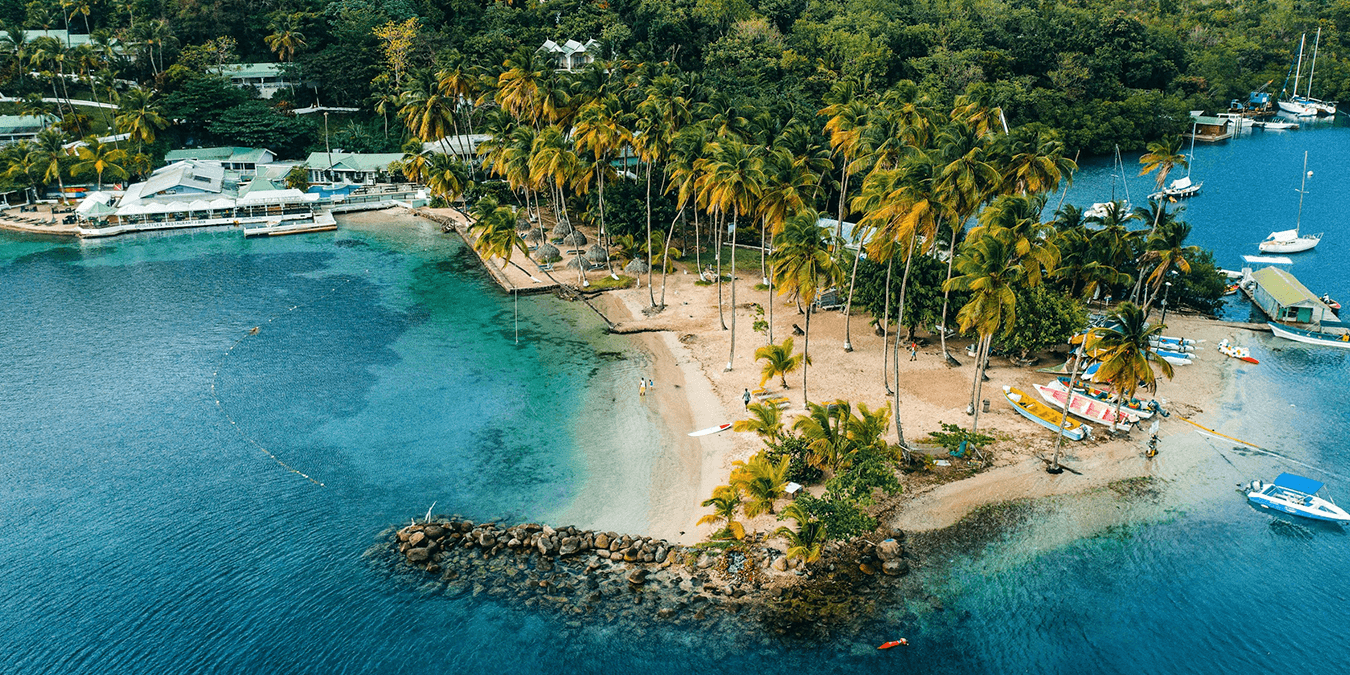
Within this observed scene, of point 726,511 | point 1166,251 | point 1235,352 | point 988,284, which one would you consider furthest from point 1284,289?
point 726,511

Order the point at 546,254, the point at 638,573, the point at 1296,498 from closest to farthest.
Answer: the point at 638,573 < the point at 1296,498 < the point at 546,254

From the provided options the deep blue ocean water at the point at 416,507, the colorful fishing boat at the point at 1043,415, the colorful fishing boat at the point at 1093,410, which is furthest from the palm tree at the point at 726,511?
the colorful fishing boat at the point at 1093,410

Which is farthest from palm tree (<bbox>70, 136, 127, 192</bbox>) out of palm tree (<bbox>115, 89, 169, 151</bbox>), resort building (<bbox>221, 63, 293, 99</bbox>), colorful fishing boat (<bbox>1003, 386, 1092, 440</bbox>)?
colorful fishing boat (<bbox>1003, 386, 1092, 440</bbox>)

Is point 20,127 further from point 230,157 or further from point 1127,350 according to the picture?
point 1127,350

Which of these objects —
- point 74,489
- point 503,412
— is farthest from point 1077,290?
point 74,489

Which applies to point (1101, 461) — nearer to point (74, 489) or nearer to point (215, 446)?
point (215, 446)

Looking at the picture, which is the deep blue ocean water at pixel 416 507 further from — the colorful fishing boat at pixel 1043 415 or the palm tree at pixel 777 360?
the palm tree at pixel 777 360
